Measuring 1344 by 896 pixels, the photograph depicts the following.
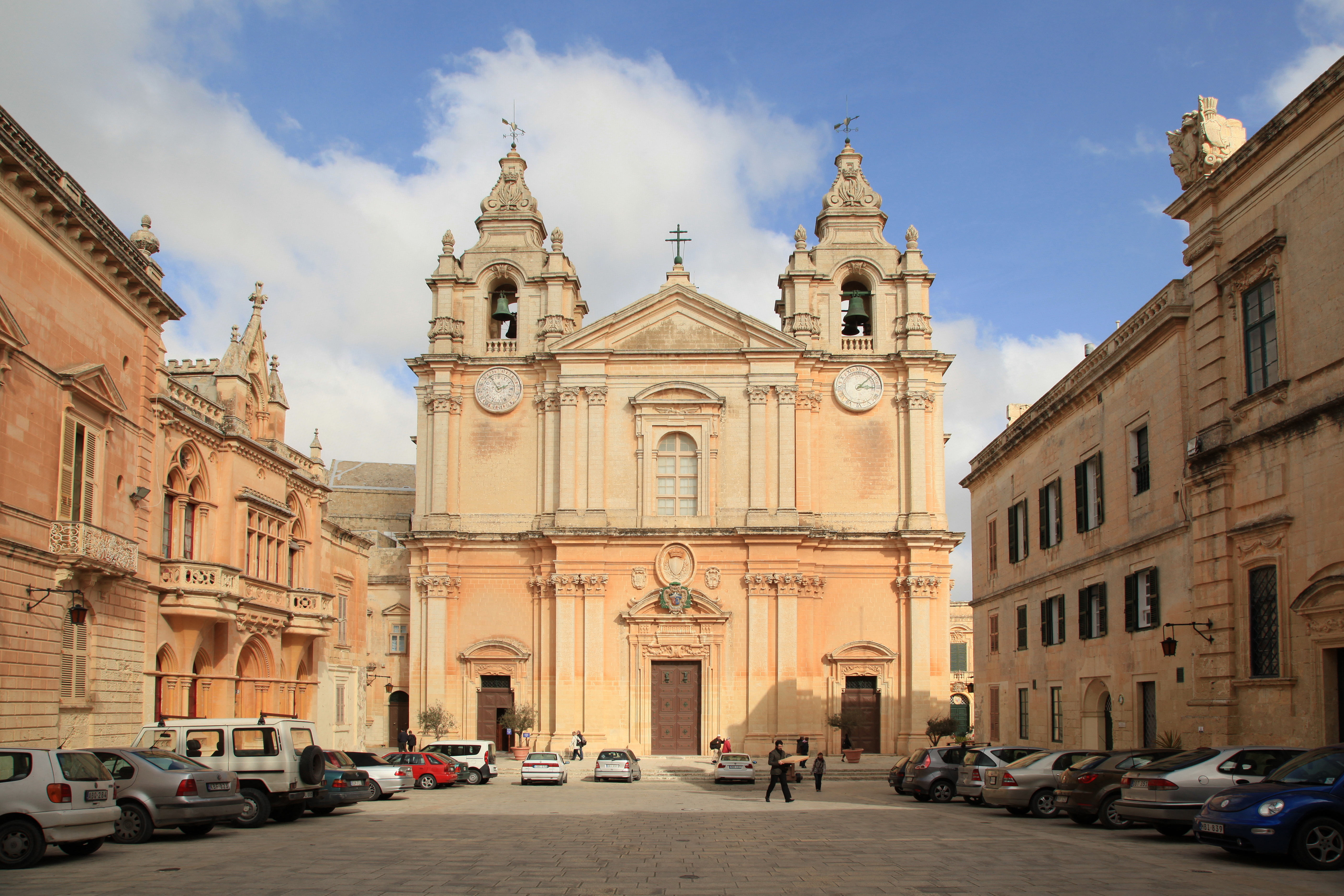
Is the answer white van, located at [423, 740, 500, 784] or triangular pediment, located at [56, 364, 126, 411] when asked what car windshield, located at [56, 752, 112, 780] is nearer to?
triangular pediment, located at [56, 364, 126, 411]

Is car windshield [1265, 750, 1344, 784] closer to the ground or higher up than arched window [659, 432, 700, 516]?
closer to the ground

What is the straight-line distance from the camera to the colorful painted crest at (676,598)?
44.2 metres

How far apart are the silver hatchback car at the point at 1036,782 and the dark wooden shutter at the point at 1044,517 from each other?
34.9 feet

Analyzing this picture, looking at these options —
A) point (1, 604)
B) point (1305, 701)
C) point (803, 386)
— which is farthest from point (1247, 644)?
point (803, 386)

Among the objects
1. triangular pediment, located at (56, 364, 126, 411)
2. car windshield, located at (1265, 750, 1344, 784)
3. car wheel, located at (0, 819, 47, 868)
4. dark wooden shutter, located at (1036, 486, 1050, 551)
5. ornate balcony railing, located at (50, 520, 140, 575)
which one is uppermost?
triangular pediment, located at (56, 364, 126, 411)

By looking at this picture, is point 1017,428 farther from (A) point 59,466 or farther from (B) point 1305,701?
(A) point 59,466

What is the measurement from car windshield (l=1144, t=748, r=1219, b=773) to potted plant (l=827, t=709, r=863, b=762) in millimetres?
23939

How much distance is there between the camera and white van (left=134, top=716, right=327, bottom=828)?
20172 mm

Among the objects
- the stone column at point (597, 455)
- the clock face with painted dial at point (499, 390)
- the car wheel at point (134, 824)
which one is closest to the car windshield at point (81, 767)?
the car wheel at point (134, 824)

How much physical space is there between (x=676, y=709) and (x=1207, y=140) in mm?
27468

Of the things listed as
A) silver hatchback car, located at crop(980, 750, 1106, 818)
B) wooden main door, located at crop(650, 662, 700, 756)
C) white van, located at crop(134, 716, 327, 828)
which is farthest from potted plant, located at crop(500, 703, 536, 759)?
silver hatchback car, located at crop(980, 750, 1106, 818)

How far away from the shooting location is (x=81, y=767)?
1540cm

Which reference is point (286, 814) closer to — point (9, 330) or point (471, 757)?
point (9, 330)

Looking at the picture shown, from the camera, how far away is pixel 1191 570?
2333 cm
